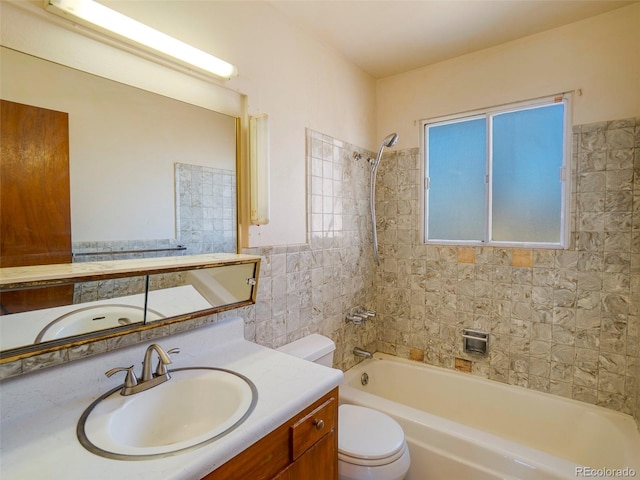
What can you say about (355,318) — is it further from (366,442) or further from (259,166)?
(259,166)

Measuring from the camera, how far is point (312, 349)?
170 cm

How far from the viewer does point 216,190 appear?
1.41 metres

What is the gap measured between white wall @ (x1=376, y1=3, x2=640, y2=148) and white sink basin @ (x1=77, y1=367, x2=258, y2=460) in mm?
2108

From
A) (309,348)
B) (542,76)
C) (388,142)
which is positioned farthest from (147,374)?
(542,76)

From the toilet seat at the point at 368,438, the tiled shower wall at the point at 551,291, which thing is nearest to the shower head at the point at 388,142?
the tiled shower wall at the point at 551,291

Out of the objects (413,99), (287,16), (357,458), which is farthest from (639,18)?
(357,458)

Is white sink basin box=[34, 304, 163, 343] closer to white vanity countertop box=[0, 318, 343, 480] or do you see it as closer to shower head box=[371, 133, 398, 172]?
white vanity countertop box=[0, 318, 343, 480]

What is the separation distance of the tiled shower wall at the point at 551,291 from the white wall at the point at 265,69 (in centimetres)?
82

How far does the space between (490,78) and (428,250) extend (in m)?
1.23

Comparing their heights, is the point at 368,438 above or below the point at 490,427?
above

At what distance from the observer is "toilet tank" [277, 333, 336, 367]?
1663 millimetres

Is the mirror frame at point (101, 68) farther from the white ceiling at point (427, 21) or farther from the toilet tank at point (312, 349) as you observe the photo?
the white ceiling at point (427, 21)

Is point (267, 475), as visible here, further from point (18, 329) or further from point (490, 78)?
point (490, 78)

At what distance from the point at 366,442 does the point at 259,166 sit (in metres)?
1.38
